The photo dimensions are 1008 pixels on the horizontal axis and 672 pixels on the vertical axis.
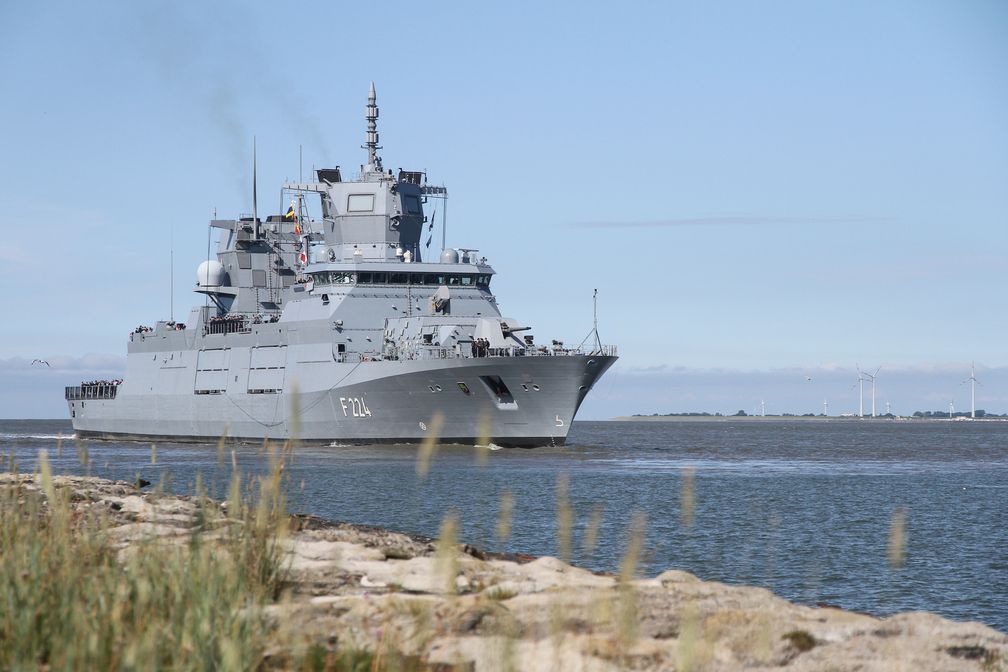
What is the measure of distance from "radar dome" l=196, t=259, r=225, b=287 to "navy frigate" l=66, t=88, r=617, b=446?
0.06 metres

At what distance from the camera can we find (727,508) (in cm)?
2528

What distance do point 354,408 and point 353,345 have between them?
279 centimetres

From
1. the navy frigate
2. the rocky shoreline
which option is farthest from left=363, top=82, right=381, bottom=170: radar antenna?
the rocky shoreline

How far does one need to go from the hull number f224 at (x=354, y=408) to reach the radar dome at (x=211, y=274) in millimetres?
19094

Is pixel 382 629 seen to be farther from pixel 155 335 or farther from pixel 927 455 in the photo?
A: pixel 155 335

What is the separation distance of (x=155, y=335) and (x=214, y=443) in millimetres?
10140

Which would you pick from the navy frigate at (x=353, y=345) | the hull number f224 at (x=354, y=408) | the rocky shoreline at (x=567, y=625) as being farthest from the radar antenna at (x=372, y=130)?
the rocky shoreline at (x=567, y=625)

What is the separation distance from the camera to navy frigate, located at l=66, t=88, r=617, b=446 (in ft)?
140

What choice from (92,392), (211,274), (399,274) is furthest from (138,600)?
(92,392)

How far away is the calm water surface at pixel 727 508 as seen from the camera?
15273mm

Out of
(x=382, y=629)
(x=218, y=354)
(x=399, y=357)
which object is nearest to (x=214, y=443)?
(x=218, y=354)

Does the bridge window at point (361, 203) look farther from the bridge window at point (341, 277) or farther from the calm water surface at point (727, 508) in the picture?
the calm water surface at point (727, 508)

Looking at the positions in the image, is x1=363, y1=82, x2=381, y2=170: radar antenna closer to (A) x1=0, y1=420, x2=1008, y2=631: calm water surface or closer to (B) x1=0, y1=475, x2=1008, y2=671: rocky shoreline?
(A) x1=0, y1=420, x2=1008, y2=631: calm water surface

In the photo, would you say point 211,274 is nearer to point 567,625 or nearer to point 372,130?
point 372,130
